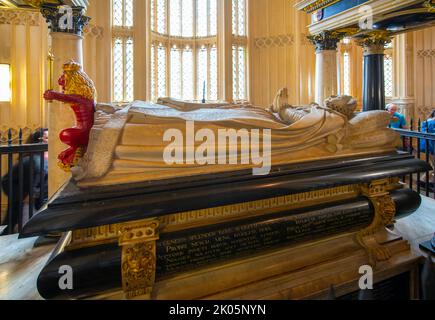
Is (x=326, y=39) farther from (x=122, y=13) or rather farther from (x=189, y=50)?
(x=122, y=13)

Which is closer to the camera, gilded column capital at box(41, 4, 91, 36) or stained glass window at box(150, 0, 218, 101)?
gilded column capital at box(41, 4, 91, 36)

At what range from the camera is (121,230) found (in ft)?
4.50

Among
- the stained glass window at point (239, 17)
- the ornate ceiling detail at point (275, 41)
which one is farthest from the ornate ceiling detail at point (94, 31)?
the ornate ceiling detail at point (275, 41)

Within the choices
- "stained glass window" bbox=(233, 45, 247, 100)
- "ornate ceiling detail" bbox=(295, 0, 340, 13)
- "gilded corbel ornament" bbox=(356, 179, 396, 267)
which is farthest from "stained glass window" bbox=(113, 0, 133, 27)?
"gilded corbel ornament" bbox=(356, 179, 396, 267)

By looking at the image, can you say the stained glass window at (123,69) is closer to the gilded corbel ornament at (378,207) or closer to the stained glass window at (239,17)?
the stained glass window at (239,17)

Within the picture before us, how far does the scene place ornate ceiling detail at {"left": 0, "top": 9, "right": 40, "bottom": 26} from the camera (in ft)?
19.4

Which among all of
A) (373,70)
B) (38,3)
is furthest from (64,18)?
(373,70)

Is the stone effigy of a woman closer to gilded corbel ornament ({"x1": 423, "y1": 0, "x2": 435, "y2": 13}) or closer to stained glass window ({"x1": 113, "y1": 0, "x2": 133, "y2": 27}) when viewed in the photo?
gilded corbel ornament ({"x1": 423, "y1": 0, "x2": 435, "y2": 13})

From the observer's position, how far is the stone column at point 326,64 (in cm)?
570

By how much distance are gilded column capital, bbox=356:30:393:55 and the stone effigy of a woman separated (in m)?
4.27

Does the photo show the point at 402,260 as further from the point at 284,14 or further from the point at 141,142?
the point at 284,14

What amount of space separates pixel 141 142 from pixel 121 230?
494 millimetres
